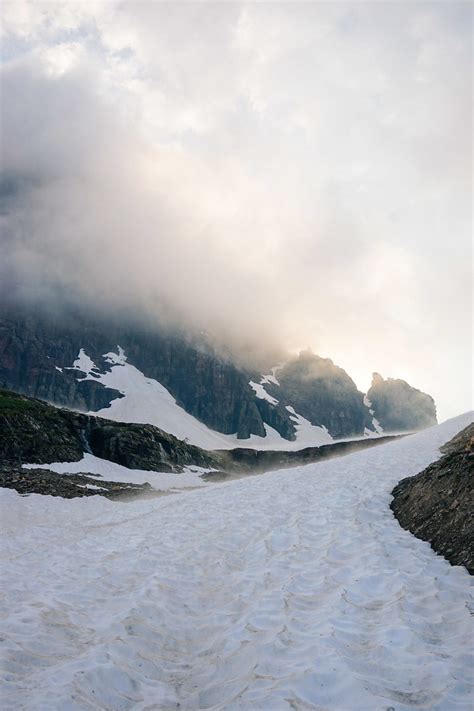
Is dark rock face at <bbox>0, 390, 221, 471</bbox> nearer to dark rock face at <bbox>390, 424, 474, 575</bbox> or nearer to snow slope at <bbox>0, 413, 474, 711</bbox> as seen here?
snow slope at <bbox>0, 413, 474, 711</bbox>

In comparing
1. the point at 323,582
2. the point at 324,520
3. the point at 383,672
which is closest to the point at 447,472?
the point at 324,520

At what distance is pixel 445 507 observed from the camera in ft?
35.8

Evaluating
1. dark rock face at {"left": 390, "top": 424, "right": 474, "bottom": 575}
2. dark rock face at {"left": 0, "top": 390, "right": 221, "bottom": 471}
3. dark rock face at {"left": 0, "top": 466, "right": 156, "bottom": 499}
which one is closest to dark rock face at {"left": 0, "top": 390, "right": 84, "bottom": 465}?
dark rock face at {"left": 0, "top": 390, "right": 221, "bottom": 471}

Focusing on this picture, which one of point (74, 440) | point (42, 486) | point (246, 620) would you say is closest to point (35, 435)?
point (74, 440)

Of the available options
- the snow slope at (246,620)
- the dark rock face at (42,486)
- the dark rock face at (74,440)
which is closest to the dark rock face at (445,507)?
the snow slope at (246,620)

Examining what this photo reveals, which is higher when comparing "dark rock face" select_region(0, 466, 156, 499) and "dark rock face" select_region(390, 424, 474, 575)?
"dark rock face" select_region(390, 424, 474, 575)

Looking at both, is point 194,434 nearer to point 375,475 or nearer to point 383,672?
point 375,475

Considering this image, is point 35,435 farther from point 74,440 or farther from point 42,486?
point 42,486

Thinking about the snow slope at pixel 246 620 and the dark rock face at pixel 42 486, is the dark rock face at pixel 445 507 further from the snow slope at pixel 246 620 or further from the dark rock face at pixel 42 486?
the dark rock face at pixel 42 486

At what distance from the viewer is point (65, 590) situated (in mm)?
9445

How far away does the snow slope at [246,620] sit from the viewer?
5141 millimetres

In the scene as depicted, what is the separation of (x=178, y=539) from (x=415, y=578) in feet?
25.6

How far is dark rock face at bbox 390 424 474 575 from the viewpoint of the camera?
9062mm

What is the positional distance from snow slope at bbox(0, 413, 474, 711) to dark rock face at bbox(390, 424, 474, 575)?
1.40ft
